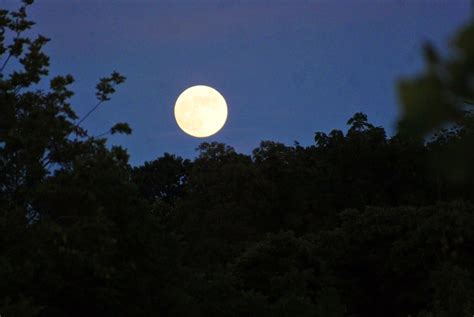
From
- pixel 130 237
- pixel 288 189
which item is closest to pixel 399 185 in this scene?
pixel 288 189

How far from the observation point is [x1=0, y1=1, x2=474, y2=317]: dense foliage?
4.13 m

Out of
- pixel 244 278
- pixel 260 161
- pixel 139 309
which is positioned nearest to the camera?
pixel 139 309

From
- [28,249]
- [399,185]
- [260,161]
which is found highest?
[260,161]

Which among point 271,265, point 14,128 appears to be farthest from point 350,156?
point 14,128

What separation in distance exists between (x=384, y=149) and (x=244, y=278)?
73.7ft

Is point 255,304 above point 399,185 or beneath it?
beneath

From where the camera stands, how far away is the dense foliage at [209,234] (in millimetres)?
4129

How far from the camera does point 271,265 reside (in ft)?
114

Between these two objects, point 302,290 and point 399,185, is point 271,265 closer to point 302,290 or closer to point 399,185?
point 302,290

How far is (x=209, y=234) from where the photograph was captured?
48062mm

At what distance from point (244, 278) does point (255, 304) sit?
383 inches

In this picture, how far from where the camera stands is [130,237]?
2250cm

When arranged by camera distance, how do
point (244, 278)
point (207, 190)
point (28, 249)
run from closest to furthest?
point (28, 249) → point (244, 278) → point (207, 190)

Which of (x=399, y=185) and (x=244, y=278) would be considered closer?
(x=244, y=278)
